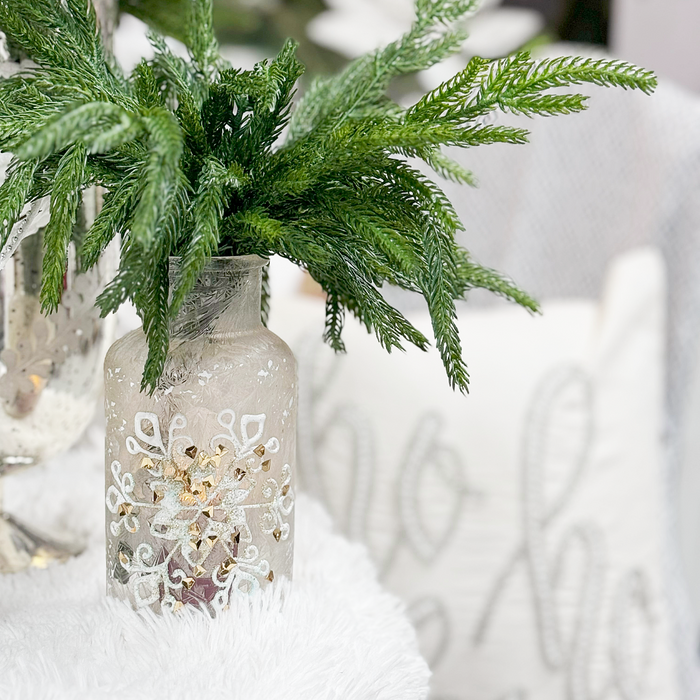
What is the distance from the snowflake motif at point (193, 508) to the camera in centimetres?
37

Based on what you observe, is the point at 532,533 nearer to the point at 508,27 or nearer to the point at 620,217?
the point at 620,217

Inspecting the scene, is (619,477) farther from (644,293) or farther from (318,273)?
(318,273)

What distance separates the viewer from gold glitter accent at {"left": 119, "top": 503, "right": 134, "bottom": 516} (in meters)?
0.38

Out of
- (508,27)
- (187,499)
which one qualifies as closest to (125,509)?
(187,499)

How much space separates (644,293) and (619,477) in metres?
0.23

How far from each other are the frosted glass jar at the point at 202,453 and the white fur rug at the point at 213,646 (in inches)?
0.7

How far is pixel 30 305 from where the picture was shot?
0.47 metres

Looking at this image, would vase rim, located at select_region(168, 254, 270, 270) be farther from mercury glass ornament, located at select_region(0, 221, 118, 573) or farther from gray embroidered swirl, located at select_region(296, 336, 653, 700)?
gray embroidered swirl, located at select_region(296, 336, 653, 700)

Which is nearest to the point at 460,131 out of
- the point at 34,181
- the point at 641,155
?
the point at 34,181

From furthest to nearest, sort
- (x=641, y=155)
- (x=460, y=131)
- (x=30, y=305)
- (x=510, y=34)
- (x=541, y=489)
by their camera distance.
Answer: (x=510, y=34) → (x=641, y=155) → (x=541, y=489) → (x=30, y=305) → (x=460, y=131)

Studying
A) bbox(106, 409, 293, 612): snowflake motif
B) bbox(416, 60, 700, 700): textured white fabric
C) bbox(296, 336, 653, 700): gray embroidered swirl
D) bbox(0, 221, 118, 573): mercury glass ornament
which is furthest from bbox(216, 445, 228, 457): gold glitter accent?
bbox(416, 60, 700, 700): textured white fabric

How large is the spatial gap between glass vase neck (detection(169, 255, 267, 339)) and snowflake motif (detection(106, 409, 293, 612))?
0.04 m

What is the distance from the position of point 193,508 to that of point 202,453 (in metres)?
0.03

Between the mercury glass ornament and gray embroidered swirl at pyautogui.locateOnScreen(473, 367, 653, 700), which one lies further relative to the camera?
gray embroidered swirl at pyautogui.locateOnScreen(473, 367, 653, 700)
